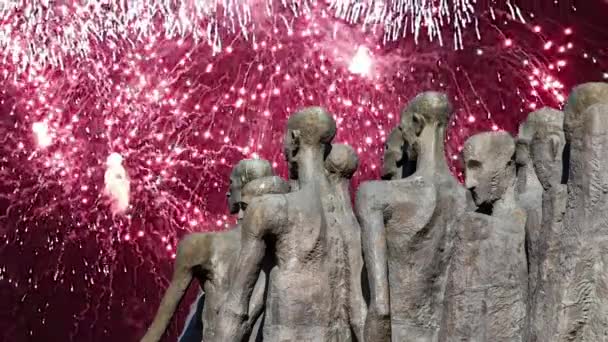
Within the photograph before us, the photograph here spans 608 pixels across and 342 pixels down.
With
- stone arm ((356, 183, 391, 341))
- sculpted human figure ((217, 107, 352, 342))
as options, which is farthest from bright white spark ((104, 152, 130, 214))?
stone arm ((356, 183, 391, 341))

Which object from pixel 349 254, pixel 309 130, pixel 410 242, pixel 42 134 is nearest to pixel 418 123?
pixel 309 130

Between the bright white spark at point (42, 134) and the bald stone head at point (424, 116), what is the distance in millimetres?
10403

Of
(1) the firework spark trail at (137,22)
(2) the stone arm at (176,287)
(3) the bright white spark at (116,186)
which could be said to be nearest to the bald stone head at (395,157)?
(2) the stone arm at (176,287)

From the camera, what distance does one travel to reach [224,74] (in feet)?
61.7

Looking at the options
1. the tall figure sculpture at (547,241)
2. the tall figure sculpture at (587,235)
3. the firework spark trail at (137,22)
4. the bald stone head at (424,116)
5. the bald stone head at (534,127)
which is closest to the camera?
the tall figure sculpture at (587,235)

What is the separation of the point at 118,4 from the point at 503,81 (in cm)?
568

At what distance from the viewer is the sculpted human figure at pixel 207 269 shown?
9.81 meters

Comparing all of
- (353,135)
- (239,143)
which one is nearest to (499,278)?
(353,135)

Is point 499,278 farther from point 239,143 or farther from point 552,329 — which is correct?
point 239,143

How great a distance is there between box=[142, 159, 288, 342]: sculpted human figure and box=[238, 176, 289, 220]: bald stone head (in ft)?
0.07

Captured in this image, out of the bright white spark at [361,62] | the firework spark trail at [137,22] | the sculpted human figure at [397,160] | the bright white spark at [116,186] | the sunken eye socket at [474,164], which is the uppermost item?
the firework spark trail at [137,22]

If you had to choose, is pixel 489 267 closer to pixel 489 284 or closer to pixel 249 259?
pixel 489 284

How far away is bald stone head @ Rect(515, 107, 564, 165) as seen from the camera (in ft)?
27.3

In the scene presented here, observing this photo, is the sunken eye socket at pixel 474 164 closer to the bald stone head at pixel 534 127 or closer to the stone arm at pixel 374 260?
the bald stone head at pixel 534 127
